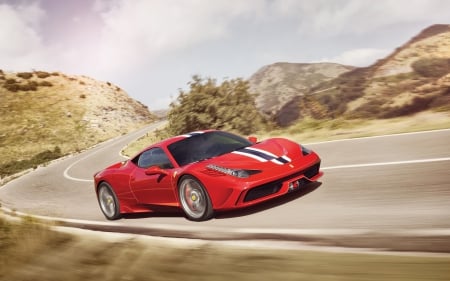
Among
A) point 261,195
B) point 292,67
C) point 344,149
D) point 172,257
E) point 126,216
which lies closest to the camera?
point 172,257

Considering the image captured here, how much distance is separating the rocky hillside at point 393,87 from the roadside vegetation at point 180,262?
10.2 m

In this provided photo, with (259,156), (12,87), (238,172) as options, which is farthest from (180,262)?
(12,87)

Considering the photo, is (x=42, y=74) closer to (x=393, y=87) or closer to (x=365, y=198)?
(x=393, y=87)

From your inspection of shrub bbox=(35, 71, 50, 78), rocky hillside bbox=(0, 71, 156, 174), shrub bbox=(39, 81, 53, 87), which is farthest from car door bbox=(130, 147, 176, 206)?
shrub bbox=(35, 71, 50, 78)

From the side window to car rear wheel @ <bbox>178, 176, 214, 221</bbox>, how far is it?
0.49m

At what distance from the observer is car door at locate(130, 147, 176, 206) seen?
7590 millimetres

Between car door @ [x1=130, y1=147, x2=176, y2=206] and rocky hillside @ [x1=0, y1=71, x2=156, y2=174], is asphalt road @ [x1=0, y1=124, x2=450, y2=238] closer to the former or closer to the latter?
car door @ [x1=130, y1=147, x2=176, y2=206]

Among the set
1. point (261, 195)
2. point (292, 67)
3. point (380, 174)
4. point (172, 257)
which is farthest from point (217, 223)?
point (292, 67)

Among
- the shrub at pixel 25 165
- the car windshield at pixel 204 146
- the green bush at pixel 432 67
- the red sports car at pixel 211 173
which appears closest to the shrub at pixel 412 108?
the green bush at pixel 432 67

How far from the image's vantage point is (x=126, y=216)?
31.2 ft

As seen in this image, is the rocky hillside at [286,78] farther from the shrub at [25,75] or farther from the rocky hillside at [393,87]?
the shrub at [25,75]

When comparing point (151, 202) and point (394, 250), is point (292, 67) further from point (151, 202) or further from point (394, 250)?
point (394, 250)

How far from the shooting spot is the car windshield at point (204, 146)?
24.8 feet

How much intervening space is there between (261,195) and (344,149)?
4722 millimetres
